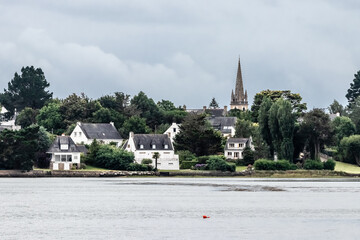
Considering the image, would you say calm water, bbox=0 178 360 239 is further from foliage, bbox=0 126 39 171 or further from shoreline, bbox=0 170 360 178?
shoreline, bbox=0 170 360 178

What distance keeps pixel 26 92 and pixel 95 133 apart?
5716cm

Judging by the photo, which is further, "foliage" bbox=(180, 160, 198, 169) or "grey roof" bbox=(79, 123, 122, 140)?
"grey roof" bbox=(79, 123, 122, 140)

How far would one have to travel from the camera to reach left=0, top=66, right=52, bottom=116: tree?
630 ft

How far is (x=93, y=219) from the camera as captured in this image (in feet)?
Answer: 184

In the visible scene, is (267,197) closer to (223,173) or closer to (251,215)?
(251,215)

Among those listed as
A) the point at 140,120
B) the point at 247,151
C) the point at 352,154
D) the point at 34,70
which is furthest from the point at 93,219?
the point at 34,70

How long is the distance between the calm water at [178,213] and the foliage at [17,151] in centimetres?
1818

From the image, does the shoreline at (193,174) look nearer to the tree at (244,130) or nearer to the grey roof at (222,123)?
the tree at (244,130)

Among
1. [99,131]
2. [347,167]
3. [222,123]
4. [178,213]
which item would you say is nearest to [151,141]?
[99,131]

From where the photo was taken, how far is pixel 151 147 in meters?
128

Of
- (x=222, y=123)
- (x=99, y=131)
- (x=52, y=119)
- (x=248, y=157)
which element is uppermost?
(x=222, y=123)

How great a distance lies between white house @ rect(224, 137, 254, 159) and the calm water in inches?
→ 1516

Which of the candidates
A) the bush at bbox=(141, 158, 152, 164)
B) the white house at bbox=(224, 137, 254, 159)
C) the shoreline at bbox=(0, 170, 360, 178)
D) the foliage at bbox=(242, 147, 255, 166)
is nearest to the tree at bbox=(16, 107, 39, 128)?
the bush at bbox=(141, 158, 152, 164)

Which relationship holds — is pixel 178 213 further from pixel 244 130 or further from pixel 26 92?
pixel 26 92
